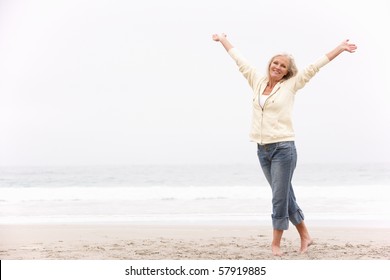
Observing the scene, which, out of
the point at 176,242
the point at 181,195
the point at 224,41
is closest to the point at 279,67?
the point at 224,41

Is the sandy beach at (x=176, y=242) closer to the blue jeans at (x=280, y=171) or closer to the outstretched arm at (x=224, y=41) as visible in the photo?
the blue jeans at (x=280, y=171)

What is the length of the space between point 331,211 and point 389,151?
8416 mm

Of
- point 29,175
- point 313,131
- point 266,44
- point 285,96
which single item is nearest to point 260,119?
point 285,96

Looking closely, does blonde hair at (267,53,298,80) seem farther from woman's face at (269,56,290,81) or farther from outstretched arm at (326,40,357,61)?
outstretched arm at (326,40,357,61)

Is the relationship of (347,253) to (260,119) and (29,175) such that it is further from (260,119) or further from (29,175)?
(29,175)

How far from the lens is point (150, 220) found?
592 centimetres

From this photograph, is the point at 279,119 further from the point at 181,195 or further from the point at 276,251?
the point at 181,195

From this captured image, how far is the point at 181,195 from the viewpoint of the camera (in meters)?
9.37

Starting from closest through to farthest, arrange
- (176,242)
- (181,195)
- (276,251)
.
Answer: (276,251) → (176,242) → (181,195)

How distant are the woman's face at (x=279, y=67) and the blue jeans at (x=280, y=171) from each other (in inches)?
17.5

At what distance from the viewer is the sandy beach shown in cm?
396

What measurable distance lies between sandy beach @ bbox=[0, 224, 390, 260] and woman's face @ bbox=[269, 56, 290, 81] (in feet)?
4.00

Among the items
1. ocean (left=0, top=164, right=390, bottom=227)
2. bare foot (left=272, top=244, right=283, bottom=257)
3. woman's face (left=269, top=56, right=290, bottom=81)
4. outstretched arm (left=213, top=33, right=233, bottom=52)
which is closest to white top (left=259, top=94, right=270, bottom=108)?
woman's face (left=269, top=56, right=290, bottom=81)

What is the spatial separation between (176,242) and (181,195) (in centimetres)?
484
